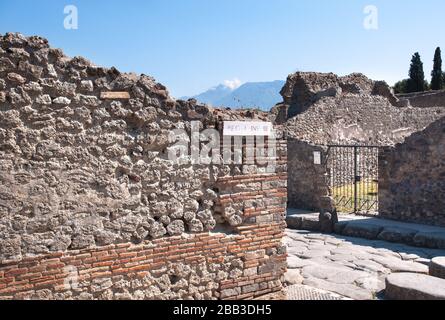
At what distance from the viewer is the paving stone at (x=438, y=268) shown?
545 cm

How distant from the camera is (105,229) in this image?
13.6ft

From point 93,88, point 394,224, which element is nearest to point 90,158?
point 93,88

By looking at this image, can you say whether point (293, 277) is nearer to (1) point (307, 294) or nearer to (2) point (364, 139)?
(1) point (307, 294)

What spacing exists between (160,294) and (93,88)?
2.12m

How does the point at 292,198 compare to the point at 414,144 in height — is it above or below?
below

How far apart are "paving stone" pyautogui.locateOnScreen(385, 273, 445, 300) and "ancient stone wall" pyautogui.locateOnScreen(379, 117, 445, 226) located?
4148 mm

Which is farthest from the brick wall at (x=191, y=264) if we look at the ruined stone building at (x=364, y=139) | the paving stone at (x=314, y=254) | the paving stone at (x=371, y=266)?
the ruined stone building at (x=364, y=139)

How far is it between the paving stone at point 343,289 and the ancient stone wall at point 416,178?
420 centimetres

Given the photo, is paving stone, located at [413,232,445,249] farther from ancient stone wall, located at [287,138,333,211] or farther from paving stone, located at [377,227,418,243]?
ancient stone wall, located at [287,138,333,211]

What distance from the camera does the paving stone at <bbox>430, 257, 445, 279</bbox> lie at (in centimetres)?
545

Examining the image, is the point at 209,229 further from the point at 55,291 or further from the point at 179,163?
the point at 55,291

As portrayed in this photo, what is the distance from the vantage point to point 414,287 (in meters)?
4.79

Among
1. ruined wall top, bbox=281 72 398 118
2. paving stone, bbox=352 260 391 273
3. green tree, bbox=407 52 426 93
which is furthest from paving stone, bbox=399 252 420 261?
green tree, bbox=407 52 426 93
